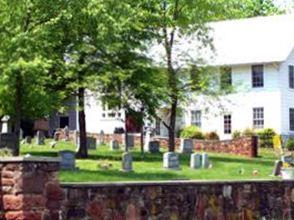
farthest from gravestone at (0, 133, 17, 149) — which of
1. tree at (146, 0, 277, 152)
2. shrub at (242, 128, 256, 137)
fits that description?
shrub at (242, 128, 256, 137)

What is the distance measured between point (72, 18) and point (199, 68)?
1278 centimetres

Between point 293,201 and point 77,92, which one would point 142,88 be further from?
point 293,201

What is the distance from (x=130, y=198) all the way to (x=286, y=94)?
38.3 meters

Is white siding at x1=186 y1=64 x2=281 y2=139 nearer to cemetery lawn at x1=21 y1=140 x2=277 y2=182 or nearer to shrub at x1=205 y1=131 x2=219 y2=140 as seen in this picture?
shrub at x1=205 y1=131 x2=219 y2=140

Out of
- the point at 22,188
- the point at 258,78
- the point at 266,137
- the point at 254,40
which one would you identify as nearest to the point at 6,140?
the point at 22,188

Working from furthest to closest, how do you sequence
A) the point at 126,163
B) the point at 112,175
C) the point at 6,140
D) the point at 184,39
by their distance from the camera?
1. the point at 184,39
2. the point at 6,140
3. the point at 126,163
4. the point at 112,175

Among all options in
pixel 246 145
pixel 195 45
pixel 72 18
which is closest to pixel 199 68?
pixel 195 45

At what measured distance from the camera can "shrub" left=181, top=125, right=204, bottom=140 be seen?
53.5m

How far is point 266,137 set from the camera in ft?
168

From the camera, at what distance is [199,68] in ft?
132

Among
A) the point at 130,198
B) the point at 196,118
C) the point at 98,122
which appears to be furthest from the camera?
the point at 98,122

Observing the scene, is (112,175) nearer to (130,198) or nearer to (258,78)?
(130,198)

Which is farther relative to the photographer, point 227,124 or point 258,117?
point 227,124

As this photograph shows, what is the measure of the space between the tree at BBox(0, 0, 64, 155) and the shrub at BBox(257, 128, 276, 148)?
81.4 ft
